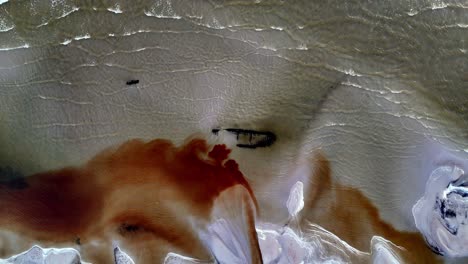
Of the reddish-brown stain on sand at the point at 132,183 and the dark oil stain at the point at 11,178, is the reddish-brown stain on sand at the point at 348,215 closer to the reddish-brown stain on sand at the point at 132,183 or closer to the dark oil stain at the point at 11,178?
the reddish-brown stain on sand at the point at 132,183

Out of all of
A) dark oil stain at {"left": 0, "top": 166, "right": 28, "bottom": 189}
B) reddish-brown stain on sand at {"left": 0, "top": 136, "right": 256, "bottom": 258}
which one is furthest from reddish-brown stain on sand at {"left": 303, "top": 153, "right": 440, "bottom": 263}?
dark oil stain at {"left": 0, "top": 166, "right": 28, "bottom": 189}

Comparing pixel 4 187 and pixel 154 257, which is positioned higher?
pixel 4 187

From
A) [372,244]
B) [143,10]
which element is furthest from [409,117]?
[143,10]

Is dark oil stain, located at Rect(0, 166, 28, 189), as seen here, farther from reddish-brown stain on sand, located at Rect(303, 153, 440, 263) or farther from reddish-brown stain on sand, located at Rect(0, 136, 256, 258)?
reddish-brown stain on sand, located at Rect(303, 153, 440, 263)

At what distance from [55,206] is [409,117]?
1.95 meters

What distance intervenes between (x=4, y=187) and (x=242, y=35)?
1504 millimetres

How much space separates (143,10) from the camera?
90.8 inches

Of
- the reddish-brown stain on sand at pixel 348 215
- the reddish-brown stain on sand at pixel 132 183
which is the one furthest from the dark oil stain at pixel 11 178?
the reddish-brown stain on sand at pixel 348 215

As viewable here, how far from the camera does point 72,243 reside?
236cm

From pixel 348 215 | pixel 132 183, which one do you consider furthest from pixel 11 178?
pixel 348 215

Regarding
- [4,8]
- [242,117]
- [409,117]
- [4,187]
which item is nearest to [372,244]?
[409,117]

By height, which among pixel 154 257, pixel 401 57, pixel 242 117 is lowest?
pixel 154 257

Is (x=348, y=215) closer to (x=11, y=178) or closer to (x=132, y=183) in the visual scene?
(x=132, y=183)

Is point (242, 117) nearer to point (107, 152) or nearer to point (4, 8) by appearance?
point (107, 152)
